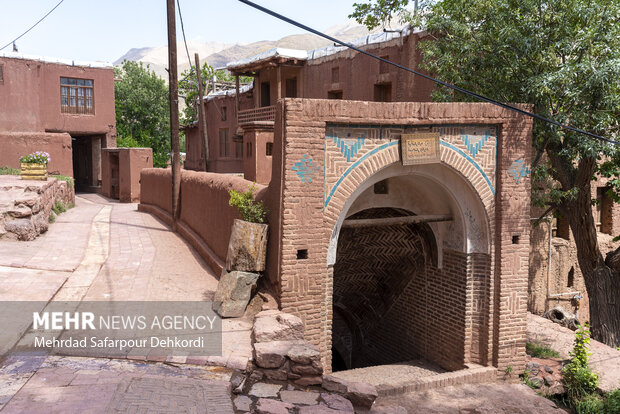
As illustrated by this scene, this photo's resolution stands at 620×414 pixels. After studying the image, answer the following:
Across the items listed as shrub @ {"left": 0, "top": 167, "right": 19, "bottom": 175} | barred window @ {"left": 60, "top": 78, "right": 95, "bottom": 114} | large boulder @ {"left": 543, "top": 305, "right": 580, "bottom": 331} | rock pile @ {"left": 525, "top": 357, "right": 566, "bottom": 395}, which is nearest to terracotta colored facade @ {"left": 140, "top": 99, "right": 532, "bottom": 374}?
rock pile @ {"left": 525, "top": 357, "right": 566, "bottom": 395}

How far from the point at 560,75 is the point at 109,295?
8.08 meters

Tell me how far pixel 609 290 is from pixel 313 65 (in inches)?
518

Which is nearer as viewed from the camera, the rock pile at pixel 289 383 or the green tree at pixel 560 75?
the rock pile at pixel 289 383

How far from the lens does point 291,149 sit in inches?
289

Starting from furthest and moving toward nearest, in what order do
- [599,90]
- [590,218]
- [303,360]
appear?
[590,218] < [599,90] < [303,360]

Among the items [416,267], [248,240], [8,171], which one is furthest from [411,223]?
[8,171]

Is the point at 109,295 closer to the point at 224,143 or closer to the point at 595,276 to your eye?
the point at 595,276

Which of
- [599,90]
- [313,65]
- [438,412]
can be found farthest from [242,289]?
[313,65]

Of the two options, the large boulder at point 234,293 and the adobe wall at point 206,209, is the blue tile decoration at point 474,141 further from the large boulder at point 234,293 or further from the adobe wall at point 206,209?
the large boulder at point 234,293

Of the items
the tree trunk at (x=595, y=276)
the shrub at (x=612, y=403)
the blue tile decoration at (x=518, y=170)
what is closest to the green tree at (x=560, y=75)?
the tree trunk at (x=595, y=276)

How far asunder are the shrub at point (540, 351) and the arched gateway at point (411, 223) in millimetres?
1327

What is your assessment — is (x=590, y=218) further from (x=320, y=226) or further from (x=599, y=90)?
(x=320, y=226)

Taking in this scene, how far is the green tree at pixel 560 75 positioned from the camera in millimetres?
9336

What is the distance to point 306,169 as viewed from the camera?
748 centimetres
